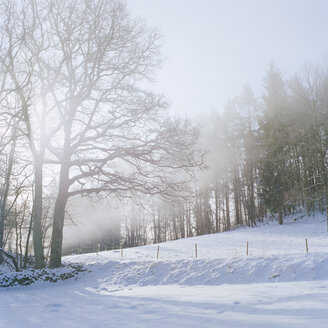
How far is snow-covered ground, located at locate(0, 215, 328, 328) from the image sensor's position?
4.96 meters

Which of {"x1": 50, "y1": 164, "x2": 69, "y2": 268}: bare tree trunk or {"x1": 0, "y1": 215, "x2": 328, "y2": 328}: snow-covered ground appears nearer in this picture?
{"x1": 0, "y1": 215, "x2": 328, "y2": 328}: snow-covered ground

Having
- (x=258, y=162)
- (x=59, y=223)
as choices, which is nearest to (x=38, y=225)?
(x=59, y=223)

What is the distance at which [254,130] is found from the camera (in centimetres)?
3466

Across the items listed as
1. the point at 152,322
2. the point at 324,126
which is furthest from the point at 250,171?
the point at 152,322

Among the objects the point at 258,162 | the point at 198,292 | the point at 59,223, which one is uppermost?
the point at 258,162

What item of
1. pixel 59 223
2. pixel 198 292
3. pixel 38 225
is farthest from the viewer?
pixel 59 223

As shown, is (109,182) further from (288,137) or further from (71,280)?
(288,137)

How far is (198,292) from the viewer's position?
8.96 m

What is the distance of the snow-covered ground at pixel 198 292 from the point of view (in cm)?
496

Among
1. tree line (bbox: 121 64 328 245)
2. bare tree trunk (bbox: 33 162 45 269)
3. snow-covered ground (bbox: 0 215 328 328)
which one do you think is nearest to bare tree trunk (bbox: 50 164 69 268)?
bare tree trunk (bbox: 33 162 45 269)

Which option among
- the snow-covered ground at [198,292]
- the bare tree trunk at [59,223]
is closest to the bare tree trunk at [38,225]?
the bare tree trunk at [59,223]

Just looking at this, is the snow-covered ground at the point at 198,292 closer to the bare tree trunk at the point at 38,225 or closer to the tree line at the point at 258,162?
the bare tree trunk at the point at 38,225

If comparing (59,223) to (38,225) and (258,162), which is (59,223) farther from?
(258,162)

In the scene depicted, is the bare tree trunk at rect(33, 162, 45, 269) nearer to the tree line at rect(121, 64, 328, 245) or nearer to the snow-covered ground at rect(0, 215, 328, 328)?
the snow-covered ground at rect(0, 215, 328, 328)
